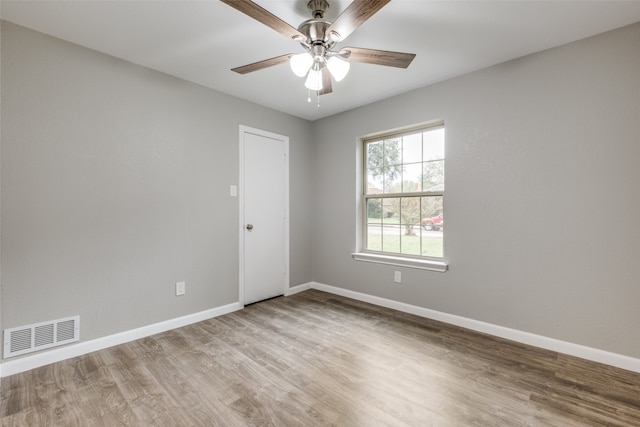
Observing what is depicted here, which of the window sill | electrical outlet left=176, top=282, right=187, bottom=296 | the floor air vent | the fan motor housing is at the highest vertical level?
the fan motor housing

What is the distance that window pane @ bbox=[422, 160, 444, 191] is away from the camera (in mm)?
3104

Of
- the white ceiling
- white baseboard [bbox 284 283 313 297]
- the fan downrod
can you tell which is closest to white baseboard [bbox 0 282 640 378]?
white baseboard [bbox 284 283 313 297]

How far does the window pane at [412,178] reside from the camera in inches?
129

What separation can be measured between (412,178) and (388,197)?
0.37m

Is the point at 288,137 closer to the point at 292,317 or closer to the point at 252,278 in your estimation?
the point at 252,278

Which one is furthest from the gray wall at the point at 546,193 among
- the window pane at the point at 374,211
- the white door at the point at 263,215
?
the white door at the point at 263,215

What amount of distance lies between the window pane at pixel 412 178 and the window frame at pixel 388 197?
55 mm

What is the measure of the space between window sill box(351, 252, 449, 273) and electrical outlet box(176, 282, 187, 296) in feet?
6.59

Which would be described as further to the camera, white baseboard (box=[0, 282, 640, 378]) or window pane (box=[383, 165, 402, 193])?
window pane (box=[383, 165, 402, 193])

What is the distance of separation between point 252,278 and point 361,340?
1592 mm

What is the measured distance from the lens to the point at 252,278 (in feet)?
11.6

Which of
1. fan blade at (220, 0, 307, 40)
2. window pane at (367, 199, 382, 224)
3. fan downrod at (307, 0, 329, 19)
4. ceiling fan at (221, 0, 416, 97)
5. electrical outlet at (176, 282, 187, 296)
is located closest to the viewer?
fan blade at (220, 0, 307, 40)

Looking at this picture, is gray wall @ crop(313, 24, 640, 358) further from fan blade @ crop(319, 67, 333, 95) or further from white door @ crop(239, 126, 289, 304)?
white door @ crop(239, 126, 289, 304)

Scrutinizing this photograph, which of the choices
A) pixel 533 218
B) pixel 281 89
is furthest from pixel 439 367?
pixel 281 89
